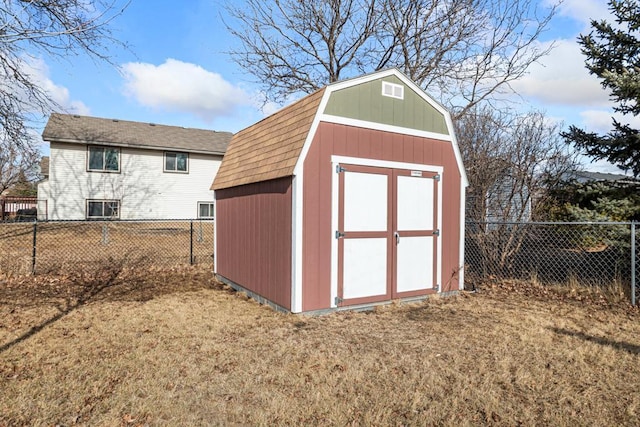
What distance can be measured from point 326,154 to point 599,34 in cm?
633

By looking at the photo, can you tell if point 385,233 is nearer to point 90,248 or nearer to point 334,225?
point 334,225

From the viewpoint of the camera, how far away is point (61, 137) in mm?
16062

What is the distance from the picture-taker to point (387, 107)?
581 centimetres

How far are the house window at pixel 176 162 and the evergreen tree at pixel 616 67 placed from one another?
1628cm

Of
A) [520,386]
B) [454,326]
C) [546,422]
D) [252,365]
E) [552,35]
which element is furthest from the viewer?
[552,35]

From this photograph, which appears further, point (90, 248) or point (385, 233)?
point (90, 248)

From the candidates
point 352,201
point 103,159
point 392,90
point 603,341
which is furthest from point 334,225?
point 103,159

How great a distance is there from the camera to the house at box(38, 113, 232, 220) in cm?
1662

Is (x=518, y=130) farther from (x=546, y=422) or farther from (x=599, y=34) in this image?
(x=546, y=422)

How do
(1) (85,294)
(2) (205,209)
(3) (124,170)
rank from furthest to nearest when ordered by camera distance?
(2) (205,209), (3) (124,170), (1) (85,294)

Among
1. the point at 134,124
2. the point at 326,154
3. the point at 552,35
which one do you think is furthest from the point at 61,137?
the point at 552,35

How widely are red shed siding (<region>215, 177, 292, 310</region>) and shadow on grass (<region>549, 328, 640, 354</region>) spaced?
3.39 metres

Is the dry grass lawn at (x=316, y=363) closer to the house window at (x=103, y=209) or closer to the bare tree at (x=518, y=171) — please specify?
the bare tree at (x=518, y=171)

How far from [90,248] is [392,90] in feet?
30.8
